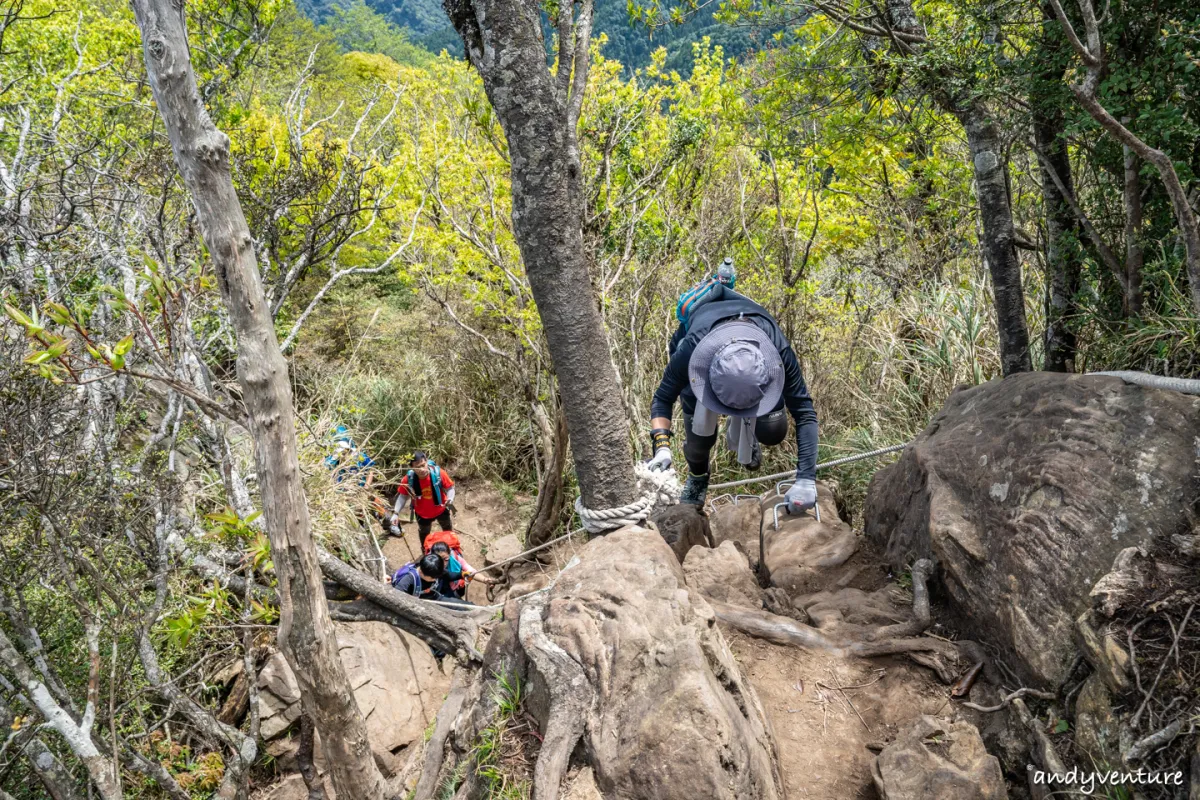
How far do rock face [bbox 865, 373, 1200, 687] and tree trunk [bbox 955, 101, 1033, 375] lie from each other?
700 mm

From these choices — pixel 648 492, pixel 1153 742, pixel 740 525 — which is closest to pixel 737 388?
pixel 648 492

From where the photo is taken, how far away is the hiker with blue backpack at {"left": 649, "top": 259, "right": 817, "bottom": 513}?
337 centimetres

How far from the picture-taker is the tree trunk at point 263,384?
1.84 meters

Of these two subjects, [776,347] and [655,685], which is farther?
[776,347]

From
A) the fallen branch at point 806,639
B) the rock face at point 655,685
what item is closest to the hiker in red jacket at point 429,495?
the fallen branch at point 806,639

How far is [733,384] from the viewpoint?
10.9ft

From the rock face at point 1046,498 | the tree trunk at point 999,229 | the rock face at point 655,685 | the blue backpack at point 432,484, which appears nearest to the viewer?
the rock face at point 655,685

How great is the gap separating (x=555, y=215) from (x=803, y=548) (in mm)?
2554

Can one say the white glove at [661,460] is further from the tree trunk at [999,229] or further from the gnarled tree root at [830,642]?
the tree trunk at [999,229]

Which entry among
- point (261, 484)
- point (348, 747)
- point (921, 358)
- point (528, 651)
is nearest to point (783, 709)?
point (528, 651)

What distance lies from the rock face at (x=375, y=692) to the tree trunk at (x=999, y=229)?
5315 mm

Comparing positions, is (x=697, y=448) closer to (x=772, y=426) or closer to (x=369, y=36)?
(x=772, y=426)

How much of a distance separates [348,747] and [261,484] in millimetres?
1161

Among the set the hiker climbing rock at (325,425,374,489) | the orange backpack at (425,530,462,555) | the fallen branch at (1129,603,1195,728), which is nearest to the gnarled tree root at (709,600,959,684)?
the fallen branch at (1129,603,1195,728)
